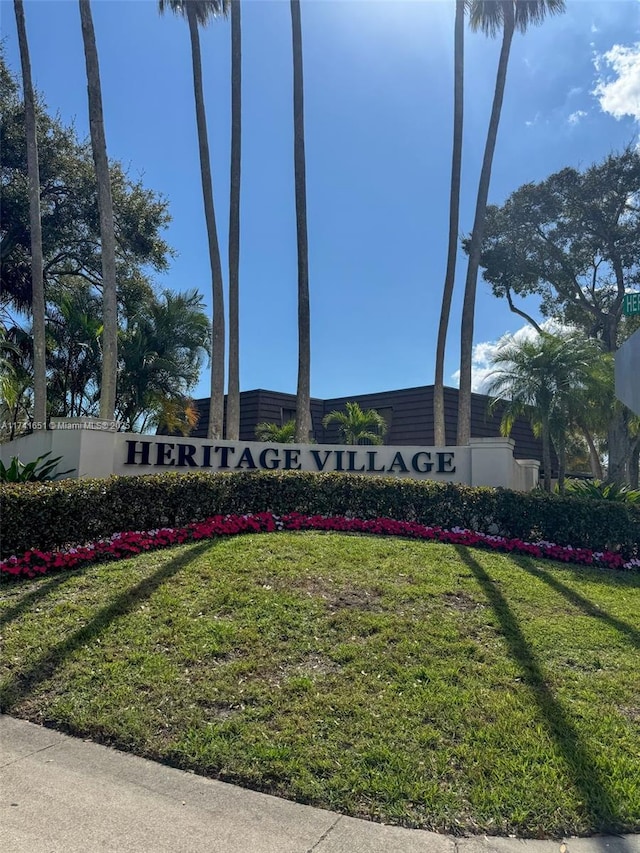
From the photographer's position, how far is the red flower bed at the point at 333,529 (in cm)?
731

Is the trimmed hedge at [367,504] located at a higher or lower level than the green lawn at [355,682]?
higher

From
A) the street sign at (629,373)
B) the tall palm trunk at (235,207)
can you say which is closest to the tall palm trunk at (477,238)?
the tall palm trunk at (235,207)

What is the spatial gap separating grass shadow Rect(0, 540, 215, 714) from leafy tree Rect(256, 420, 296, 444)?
9.87 metres

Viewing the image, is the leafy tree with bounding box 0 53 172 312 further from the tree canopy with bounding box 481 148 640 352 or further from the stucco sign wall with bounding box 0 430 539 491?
the tree canopy with bounding box 481 148 640 352

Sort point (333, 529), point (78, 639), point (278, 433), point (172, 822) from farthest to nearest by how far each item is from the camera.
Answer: point (278, 433)
point (333, 529)
point (78, 639)
point (172, 822)

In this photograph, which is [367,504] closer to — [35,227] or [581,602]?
[581,602]

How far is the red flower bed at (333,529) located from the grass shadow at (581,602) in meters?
0.75

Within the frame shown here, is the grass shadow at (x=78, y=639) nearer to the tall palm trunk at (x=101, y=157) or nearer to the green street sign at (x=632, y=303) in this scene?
the green street sign at (x=632, y=303)

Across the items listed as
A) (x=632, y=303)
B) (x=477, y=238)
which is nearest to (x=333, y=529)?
(x=632, y=303)

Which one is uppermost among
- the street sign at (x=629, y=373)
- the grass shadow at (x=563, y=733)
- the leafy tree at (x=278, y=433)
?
the leafy tree at (x=278, y=433)

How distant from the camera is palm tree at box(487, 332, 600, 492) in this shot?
14.4 m

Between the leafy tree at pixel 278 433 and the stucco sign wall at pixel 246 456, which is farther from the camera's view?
the leafy tree at pixel 278 433

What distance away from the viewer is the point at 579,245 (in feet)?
81.0

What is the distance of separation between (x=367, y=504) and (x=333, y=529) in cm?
106
